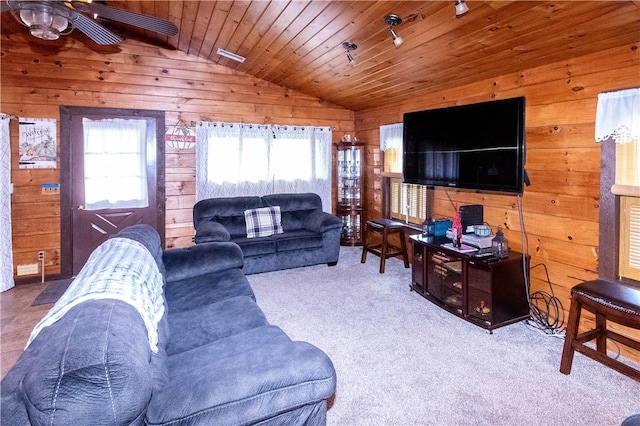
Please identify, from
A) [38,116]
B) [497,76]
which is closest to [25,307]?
[38,116]

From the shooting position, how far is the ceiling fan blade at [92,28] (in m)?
2.27

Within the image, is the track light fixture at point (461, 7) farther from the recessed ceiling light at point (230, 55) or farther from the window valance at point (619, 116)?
the recessed ceiling light at point (230, 55)

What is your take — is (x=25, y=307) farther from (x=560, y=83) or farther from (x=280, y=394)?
(x=560, y=83)

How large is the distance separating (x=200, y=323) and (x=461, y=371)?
1713mm

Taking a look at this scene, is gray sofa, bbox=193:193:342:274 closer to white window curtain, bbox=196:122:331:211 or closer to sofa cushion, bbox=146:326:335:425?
white window curtain, bbox=196:122:331:211

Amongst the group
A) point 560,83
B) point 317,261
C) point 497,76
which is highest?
point 497,76

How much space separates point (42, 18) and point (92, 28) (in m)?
0.47

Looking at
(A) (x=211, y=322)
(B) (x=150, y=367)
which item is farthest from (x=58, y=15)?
(B) (x=150, y=367)

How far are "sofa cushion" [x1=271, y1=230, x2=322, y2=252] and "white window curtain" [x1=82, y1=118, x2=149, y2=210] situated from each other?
6.30 ft

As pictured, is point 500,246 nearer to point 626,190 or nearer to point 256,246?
point 626,190

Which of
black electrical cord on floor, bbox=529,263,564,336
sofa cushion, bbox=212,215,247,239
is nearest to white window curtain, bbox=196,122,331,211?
sofa cushion, bbox=212,215,247,239

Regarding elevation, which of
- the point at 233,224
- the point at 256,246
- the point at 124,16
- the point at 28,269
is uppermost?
the point at 124,16

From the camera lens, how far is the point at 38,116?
4340 millimetres

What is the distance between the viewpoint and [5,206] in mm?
4016
